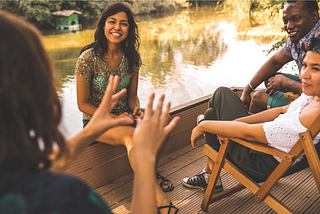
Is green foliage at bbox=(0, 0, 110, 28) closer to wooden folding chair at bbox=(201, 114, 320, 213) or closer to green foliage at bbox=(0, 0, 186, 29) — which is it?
green foliage at bbox=(0, 0, 186, 29)

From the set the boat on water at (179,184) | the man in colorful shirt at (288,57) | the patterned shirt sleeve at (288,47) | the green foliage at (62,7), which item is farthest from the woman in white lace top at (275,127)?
the green foliage at (62,7)

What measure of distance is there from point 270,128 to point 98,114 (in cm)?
95

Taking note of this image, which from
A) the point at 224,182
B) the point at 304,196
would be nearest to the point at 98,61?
the point at 224,182

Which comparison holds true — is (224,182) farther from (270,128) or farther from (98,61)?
(98,61)

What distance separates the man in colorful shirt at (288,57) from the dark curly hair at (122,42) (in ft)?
3.98

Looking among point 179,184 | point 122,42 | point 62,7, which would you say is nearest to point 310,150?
point 179,184

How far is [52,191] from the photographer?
1.89 ft

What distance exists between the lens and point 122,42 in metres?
2.36

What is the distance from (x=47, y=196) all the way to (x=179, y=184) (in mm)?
1720

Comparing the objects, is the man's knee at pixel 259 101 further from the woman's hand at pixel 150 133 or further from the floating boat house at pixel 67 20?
the floating boat house at pixel 67 20

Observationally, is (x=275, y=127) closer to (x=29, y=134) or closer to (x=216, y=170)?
(x=216, y=170)

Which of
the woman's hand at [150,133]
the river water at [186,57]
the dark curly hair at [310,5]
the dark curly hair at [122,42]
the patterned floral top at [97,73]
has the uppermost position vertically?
the dark curly hair at [310,5]

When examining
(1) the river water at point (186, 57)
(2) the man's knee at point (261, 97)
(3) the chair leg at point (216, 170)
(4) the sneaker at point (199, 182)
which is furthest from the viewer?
(1) the river water at point (186, 57)

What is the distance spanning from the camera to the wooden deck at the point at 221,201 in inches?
74.0
